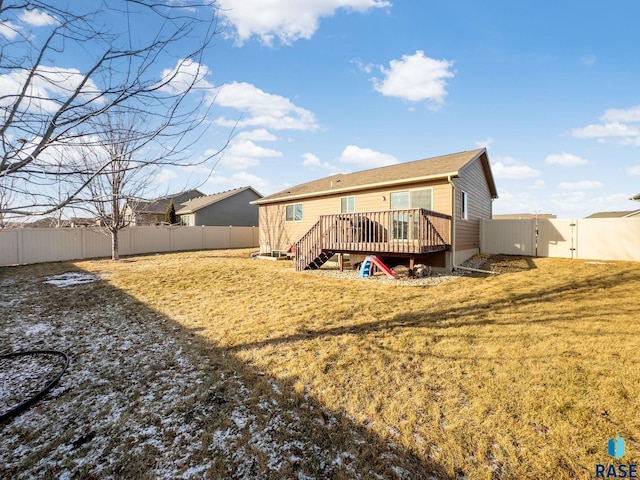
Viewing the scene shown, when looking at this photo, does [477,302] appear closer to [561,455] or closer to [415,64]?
[561,455]

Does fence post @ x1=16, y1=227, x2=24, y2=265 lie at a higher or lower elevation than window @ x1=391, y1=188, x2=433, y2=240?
lower

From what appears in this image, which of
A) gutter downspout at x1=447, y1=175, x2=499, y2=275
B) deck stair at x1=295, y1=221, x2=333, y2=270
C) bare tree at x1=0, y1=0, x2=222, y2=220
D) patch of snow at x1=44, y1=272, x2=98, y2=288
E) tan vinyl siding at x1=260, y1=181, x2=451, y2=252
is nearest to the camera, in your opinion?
bare tree at x1=0, y1=0, x2=222, y2=220

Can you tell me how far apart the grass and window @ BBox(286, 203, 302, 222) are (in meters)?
8.04

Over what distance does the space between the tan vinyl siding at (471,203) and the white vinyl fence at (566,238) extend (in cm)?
90

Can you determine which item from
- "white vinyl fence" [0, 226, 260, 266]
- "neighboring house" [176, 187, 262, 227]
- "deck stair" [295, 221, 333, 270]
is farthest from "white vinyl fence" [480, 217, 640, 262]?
"neighboring house" [176, 187, 262, 227]

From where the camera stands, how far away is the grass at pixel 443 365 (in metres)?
2.26

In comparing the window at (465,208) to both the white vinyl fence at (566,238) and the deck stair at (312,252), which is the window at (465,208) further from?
the deck stair at (312,252)

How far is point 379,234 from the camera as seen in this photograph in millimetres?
9172

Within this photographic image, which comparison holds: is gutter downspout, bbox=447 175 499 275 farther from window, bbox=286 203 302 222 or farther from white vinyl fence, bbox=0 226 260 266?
white vinyl fence, bbox=0 226 260 266

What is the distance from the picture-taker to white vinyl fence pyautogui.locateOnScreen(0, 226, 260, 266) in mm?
13766

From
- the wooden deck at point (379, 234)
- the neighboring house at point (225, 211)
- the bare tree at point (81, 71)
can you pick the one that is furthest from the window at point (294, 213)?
the bare tree at point (81, 71)

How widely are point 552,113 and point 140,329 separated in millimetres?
16933

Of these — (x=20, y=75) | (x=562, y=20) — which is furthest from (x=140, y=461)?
(x=562, y=20)

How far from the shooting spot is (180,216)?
2686 centimetres
